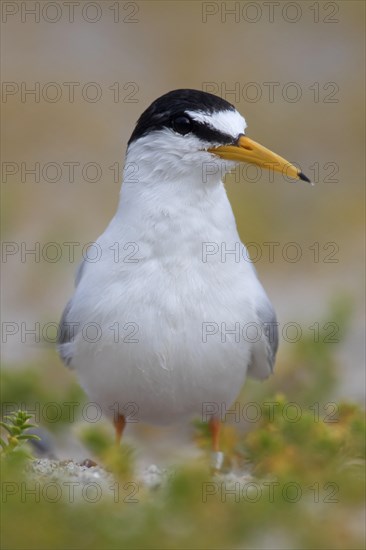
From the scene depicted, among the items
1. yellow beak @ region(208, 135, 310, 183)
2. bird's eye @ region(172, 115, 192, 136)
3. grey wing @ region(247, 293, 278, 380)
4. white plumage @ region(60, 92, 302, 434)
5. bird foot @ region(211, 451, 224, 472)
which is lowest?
bird foot @ region(211, 451, 224, 472)

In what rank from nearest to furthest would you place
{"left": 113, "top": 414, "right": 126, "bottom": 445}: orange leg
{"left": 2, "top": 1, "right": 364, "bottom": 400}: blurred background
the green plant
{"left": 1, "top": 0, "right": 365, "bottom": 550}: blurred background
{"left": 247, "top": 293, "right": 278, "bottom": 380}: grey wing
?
{"left": 1, "top": 0, "right": 365, "bottom": 550}: blurred background → the green plant → {"left": 247, "top": 293, "right": 278, "bottom": 380}: grey wing → {"left": 113, "top": 414, "right": 126, "bottom": 445}: orange leg → {"left": 2, "top": 1, "right": 364, "bottom": 400}: blurred background

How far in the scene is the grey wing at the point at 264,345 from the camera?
389 cm

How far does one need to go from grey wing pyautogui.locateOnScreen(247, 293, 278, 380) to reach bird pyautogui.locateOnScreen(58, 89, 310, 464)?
92 mm

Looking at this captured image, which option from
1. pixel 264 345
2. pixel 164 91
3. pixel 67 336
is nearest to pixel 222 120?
pixel 264 345

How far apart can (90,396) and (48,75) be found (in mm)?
7007

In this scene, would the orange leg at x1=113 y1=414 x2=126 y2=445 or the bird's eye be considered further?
the orange leg at x1=113 y1=414 x2=126 y2=445

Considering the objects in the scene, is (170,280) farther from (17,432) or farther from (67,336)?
(17,432)

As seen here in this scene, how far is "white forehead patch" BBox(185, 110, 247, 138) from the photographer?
143 inches

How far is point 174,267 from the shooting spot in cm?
363

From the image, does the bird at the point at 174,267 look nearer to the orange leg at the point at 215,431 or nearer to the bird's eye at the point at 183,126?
the bird's eye at the point at 183,126

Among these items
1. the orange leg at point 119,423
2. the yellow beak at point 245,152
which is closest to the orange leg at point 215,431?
the orange leg at point 119,423

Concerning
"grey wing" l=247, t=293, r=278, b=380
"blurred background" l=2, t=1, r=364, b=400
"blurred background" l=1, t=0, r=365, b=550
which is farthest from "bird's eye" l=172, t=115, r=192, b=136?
"blurred background" l=2, t=1, r=364, b=400

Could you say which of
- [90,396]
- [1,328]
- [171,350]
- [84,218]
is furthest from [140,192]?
[84,218]

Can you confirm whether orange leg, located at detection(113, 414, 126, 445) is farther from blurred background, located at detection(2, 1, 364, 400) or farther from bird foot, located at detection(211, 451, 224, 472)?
blurred background, located at detection(2, 1, 364, 400)
